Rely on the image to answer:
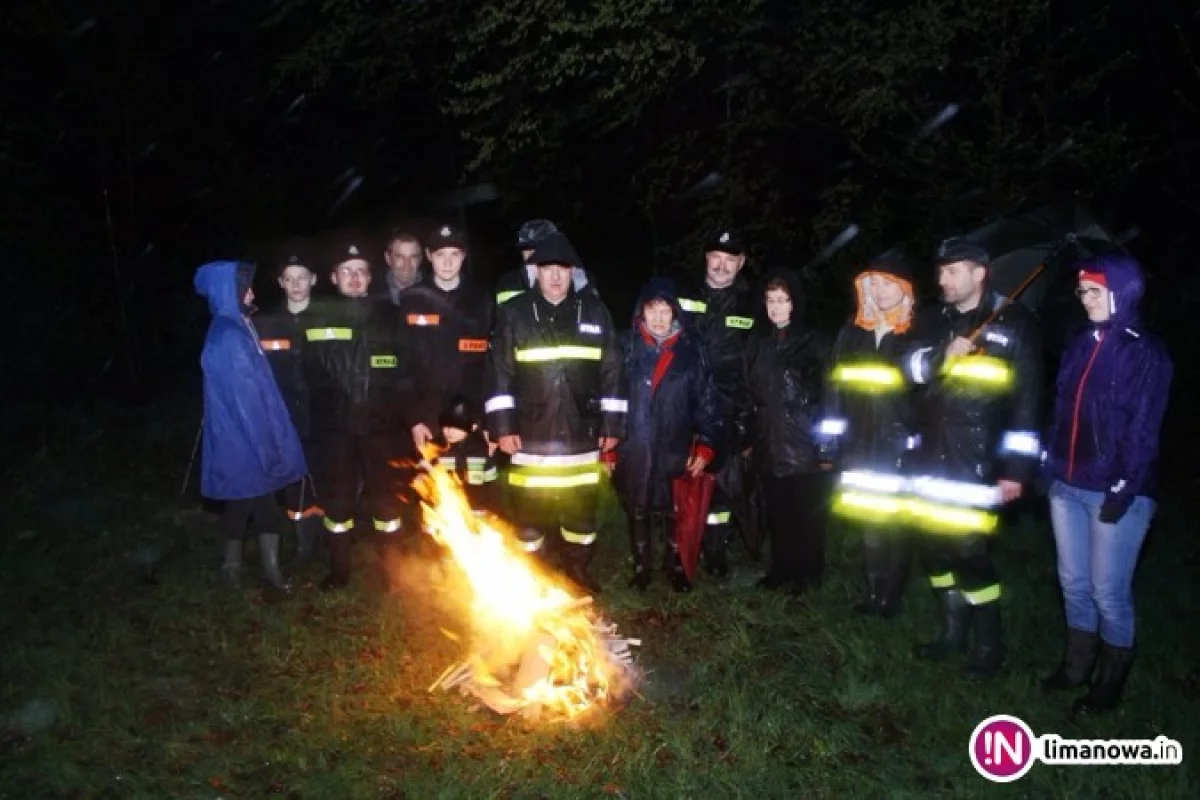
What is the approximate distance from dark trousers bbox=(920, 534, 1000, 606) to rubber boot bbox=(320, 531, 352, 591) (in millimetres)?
3982

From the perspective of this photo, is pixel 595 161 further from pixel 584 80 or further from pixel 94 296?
pixel 94 296

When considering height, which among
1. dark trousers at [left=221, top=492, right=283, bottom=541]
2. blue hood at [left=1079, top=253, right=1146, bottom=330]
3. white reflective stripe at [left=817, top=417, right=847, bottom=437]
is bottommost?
dark trousers at [left=221, top=492, right=283, bottom=541]

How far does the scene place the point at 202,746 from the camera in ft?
16.9

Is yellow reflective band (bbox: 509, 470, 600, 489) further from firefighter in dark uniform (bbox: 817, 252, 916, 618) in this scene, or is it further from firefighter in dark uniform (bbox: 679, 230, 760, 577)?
firefighter in dark uniform (bbox: 817, 252, 916, 618)

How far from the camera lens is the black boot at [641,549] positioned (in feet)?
24.0

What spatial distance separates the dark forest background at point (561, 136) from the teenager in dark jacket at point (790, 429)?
10.3 feet

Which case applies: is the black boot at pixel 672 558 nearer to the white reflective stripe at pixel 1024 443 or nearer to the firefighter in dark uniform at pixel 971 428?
the firefighter in dark uniform at pixel 971 428

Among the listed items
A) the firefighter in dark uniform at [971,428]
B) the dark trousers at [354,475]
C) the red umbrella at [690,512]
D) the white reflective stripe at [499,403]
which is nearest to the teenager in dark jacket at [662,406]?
the red umbrella at [690,512]

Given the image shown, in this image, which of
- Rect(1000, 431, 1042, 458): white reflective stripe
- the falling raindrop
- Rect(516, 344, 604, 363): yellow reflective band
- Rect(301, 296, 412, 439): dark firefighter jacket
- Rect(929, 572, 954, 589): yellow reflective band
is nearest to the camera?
Rect(1000, 431, 1042, 458): white reflective stripe

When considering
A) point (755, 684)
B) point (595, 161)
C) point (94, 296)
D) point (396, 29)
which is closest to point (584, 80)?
point (396, 29)

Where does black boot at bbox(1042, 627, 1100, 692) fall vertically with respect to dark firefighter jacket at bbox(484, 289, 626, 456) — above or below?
below

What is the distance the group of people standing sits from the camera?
221 inches

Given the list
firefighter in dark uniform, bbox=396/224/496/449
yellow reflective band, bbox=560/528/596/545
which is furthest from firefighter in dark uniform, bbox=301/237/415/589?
yellow reflective band, bbox=560/528/596/545

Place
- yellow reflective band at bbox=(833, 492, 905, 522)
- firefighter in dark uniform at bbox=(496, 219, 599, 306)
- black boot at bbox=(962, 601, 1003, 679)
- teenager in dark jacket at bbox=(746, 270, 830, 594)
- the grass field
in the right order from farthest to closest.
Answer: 1. firefighter in dark uniform at bbox=(496, 219, 599, 306)
2. teenager in dark jacket at bbox=(746, 270, 830, 594)
3. yellow reflective band at bbox=(833, 492, 905, 522)
4. black boot at bbox=(962, 601, 1003, 679)
5. the grass field
